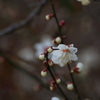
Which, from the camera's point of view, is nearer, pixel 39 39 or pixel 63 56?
pixel 63 56

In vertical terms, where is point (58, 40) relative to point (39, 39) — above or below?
below

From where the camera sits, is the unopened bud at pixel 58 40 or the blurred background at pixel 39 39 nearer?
the unopened bud at pixel 58 40

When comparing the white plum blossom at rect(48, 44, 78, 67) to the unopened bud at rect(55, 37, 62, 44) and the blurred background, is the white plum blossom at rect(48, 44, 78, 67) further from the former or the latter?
the blurred background

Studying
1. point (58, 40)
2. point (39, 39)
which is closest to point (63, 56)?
point (58, 40)

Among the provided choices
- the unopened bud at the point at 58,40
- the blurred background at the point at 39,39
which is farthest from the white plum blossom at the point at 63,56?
the blurred background at the point at 39,39

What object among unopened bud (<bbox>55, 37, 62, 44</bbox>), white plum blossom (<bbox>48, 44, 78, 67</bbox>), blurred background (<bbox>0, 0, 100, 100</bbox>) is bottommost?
white plum blossom (<bbox>48, 44, 78, 67</bbox>)

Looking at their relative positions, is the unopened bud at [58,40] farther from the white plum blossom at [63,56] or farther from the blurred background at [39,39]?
the blurred background at [39,39]

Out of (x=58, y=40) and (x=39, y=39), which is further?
(x=39, y=39)

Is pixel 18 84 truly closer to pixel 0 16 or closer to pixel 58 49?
pixel 0 16

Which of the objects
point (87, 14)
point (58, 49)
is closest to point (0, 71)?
point (87, 14)

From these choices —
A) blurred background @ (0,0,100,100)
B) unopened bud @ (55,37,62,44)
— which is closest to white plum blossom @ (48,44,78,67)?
unopened bud @ (55,37,62,44)

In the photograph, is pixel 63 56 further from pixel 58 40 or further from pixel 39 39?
pixel 39 39

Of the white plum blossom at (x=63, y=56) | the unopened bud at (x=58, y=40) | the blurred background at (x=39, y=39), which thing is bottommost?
the white plum blossom at (x=63, y=56)
